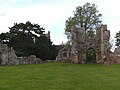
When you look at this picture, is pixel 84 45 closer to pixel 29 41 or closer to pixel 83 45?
pixel 83 45

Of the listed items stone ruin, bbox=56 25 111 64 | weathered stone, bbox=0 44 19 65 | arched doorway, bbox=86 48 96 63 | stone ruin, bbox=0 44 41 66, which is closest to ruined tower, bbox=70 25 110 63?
stone ruin, bbox=56 25 111 64

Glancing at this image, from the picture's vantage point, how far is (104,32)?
159ft

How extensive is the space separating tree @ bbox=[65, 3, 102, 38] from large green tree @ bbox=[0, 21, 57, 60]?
24.4 ft

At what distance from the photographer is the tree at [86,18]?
60.7 m

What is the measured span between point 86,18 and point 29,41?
12680mm

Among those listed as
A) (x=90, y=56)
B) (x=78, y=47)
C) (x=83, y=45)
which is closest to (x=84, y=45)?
(x=83, y=45)

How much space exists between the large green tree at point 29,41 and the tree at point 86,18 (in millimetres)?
7436

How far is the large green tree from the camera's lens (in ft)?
196

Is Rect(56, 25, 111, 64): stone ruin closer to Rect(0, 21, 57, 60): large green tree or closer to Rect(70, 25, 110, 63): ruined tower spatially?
Rect(70, 25, 110, 63): ruined tower

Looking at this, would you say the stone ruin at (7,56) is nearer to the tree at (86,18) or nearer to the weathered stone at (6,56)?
the weathered stone at (6,56)

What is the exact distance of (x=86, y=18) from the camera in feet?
199

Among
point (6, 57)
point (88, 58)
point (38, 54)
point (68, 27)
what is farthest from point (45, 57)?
point (6, 57)

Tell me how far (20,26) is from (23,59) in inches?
608

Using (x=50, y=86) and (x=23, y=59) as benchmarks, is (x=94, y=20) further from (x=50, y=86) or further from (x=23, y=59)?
(x=50, y=86)
